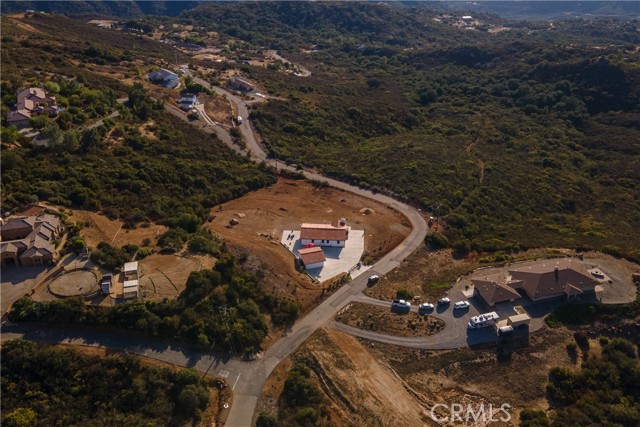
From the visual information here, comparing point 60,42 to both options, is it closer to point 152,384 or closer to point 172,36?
point 172,36

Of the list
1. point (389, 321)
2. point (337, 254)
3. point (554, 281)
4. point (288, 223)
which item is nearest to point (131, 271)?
point (288, 223)

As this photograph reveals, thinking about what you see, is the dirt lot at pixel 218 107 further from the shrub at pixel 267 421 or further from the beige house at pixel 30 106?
the shrub at pixel 267 421

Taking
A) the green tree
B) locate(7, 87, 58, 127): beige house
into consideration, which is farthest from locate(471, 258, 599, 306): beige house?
locate(7, 87, 58, 127): beige house

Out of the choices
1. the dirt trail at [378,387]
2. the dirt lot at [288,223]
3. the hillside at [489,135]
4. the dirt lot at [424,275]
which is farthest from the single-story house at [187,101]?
the dirt trail at [378,387]

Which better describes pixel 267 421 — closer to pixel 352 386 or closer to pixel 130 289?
pixel 352 386

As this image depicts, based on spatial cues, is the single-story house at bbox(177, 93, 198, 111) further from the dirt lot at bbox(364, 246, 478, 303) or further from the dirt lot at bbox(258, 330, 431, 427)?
the dirt lot at bbox(258, 330, 431, 427)

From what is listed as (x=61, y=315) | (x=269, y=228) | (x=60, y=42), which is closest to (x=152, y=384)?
(x=61, y=315)
